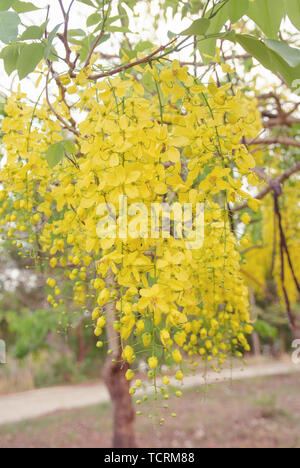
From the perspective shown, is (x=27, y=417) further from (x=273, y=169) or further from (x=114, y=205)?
(x=114, y=205)

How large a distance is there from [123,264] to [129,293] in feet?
0.21

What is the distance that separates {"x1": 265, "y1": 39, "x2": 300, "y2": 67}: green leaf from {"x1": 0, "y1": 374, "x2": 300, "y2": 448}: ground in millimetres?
3376

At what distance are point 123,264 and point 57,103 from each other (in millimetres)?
522

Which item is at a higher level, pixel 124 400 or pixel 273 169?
pixel 273 169

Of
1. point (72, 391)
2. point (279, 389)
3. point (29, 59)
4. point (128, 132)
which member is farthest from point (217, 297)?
point (72, 391)

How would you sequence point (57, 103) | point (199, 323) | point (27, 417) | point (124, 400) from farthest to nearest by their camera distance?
1. point (27, 417)
2. point (124, 400)
3. point (199, 323)
4. point (57, 103)

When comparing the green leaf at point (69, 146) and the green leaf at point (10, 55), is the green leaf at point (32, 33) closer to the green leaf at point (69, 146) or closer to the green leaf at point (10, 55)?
the green leaf at point (10, 55)

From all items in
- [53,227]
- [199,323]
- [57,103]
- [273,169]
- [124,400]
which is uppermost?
[273,169]

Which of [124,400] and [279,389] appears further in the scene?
[279,389]

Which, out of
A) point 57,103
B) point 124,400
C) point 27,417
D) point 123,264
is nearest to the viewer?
point 123,264

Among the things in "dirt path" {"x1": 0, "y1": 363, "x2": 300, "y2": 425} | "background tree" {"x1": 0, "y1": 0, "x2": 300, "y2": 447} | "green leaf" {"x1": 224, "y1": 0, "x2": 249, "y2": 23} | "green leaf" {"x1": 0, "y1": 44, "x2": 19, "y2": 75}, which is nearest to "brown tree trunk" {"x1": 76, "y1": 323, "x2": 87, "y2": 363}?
"dirt path" {"x1": 0, "y1": 363, "x2": 300, "y2": 425}

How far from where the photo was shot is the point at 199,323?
3.64ft

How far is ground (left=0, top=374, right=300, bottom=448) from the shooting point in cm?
393

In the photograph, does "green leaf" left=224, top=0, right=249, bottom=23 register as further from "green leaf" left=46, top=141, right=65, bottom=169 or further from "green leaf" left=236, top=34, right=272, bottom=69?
"green leaf" left=46, top=141, right=65, bottom=169
